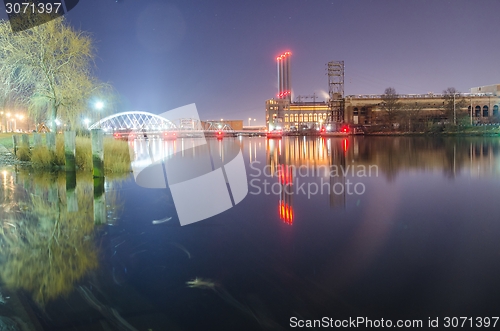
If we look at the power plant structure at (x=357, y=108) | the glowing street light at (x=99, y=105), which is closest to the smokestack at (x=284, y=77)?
the power plant structure at (x=357, y=108)

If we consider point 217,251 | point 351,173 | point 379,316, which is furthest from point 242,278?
point 351,173

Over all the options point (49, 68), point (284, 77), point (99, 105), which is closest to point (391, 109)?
point (284, 77)

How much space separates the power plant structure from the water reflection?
60.9 meters

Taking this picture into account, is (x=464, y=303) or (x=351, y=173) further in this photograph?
(x=351, y=173)

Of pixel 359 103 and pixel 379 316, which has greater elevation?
pixel 359 103

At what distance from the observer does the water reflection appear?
5121 millimetres

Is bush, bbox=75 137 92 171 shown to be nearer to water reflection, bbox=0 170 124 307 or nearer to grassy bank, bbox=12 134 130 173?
grassy bank, bbox=12 134 130 173

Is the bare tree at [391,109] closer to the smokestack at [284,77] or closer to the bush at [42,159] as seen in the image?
the smokestack at [284,77]

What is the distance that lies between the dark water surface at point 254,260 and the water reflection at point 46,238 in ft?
0.10

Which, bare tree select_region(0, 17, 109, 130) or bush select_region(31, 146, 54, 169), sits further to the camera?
bare tree select_region(0, 17, 109, 130)

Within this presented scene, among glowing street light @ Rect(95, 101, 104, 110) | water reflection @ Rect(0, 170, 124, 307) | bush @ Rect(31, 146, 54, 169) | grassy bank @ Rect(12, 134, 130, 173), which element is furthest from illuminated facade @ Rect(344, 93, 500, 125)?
water reflection @ Rect(0, 170, 124, 307)

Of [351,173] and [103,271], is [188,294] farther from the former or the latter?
[351,173]

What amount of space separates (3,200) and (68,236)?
4749 mm

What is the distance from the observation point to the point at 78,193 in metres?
11.6
